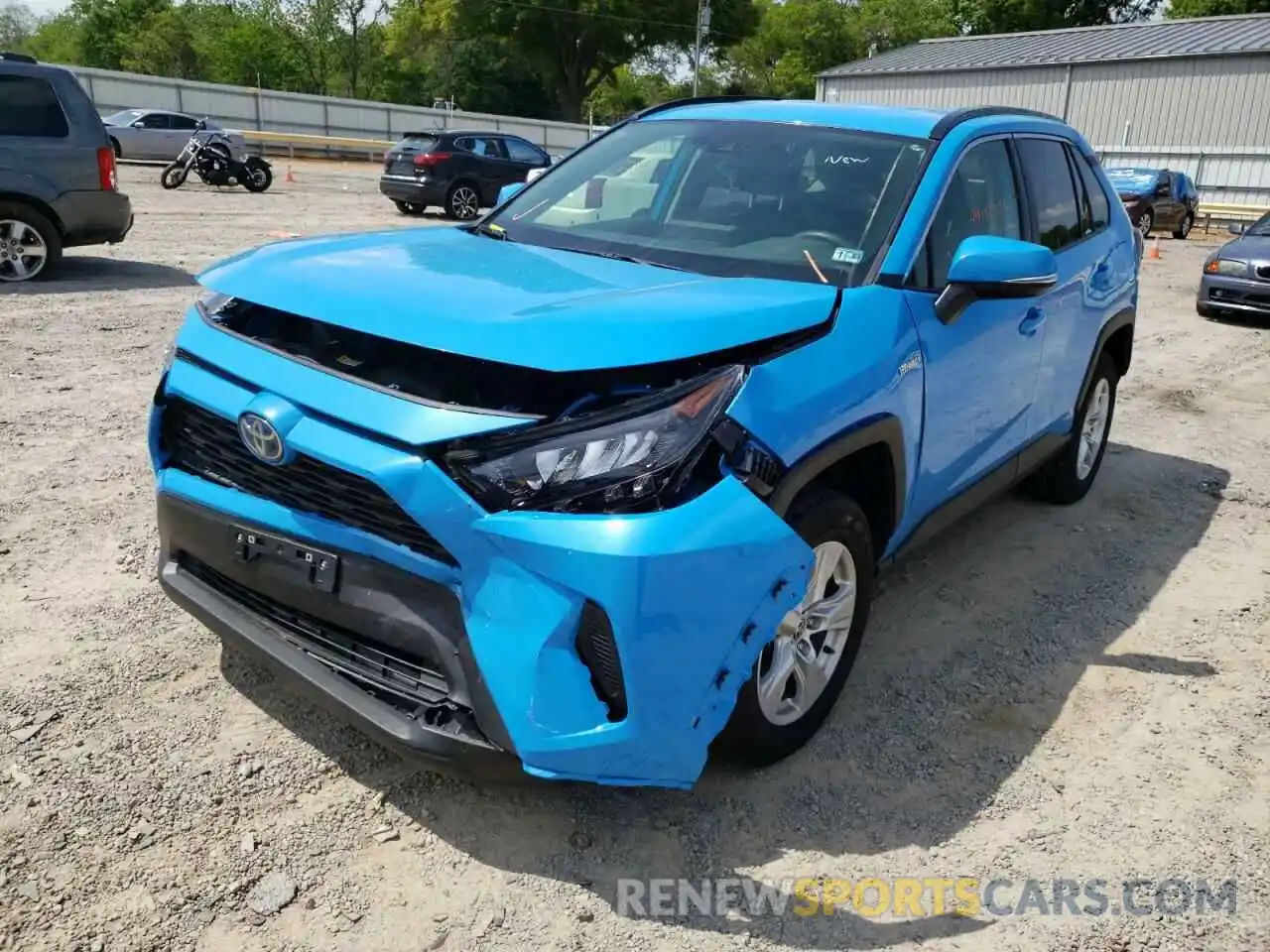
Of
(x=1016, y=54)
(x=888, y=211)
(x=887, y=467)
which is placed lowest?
(x=887, y=467)

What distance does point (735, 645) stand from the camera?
2457mm

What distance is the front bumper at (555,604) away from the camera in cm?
229

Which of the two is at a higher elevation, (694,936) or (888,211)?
(888,211)

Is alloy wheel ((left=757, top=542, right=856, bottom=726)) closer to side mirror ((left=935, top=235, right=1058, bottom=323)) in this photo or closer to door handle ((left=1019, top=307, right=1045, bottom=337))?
side mirror ((left=935, top=235, right=1058, bottom=323))

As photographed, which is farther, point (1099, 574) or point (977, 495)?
point (1099, 574)

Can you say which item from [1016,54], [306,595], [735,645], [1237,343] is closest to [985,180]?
[735,645]

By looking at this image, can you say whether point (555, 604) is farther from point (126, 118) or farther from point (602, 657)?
point (126, 118)

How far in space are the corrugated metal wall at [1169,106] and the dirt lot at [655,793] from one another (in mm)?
32427

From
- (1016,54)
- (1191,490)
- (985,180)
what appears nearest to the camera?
(985,180)

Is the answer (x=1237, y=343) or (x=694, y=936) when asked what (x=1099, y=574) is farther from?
(x=1237, y=343)

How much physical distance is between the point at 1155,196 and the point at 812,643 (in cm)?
2418

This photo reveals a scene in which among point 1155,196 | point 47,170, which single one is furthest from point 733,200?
point 1155,196

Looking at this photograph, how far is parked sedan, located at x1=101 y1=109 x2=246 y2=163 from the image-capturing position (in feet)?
83.9

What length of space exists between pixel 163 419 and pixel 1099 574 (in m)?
3.82
